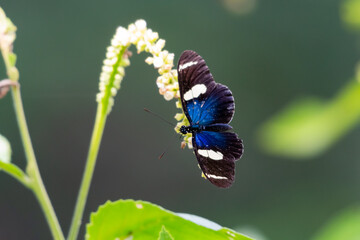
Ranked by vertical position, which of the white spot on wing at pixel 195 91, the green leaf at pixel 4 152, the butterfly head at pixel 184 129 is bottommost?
the green leaf at pixel 4 152

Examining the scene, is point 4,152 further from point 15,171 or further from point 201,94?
point 201,94

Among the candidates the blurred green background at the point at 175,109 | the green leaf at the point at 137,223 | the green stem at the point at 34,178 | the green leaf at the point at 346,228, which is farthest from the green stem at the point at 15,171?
the blurred green background at the point at 175,109

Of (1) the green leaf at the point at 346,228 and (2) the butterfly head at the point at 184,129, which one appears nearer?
(2) the butterfly head at the point at 184,129

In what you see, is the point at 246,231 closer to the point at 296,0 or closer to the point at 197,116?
the point at 197,116

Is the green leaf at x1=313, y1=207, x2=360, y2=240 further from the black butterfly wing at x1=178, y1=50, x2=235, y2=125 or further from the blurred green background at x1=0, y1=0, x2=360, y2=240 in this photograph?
the blurred green background at x1=0, y1=0, x2=360, y2=240

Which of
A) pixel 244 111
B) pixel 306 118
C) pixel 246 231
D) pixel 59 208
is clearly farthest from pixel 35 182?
pixel 244 111

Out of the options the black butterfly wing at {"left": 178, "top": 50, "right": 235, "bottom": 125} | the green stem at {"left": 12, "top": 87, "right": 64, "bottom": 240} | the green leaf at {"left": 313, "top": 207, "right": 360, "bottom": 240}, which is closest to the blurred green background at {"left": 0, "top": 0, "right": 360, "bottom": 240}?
the green leaf at {"left": 313, "top": 207, "right": 360, "bottom": 240}

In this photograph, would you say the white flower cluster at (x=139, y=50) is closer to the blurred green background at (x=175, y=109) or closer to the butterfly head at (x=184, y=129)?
the butterfly head at (x=184, y=129)
